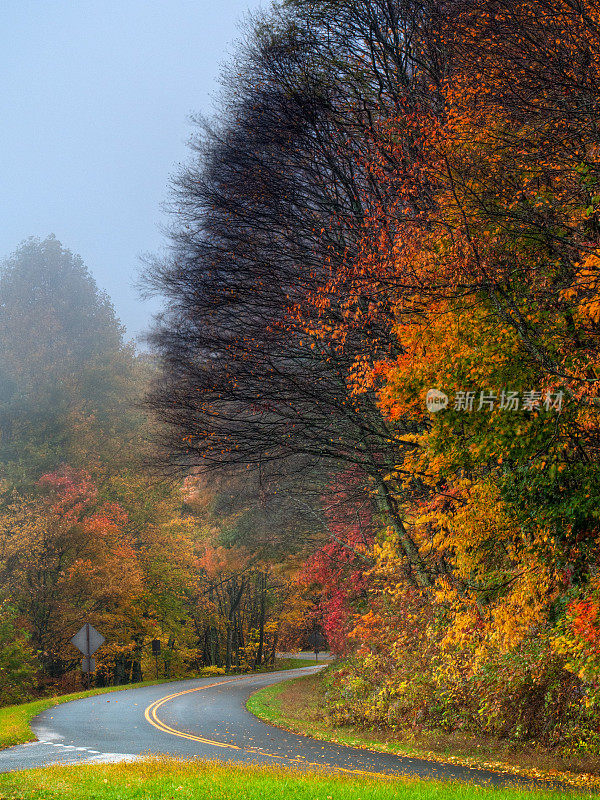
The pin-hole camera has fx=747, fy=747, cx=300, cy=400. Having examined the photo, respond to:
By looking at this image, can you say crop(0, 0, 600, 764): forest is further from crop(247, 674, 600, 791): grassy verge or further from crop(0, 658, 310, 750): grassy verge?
crop(0, 658, 310, 750): grassy verge

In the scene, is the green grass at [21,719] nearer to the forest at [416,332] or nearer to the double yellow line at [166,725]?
the double yellow line at [166,725]

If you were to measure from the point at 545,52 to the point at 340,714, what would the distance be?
14.6 meters

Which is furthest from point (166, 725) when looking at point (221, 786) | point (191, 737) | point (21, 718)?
point (221, 786)

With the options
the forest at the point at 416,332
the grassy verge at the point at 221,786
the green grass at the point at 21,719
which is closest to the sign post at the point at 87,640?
the green grass at the point at 21,719

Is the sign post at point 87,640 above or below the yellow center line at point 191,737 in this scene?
above

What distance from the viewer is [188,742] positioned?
1476cm

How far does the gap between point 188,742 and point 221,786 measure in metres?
6.40

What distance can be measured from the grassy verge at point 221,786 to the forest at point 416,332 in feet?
7.98

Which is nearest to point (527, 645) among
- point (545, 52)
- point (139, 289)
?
point (545, 52)

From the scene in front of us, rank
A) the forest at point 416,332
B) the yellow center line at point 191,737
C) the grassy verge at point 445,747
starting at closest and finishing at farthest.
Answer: the forest at point 416,332
the grassy verge at point 445,747
the yellow center line at point 191,737

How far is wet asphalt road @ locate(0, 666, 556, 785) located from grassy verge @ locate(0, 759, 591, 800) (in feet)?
4.95

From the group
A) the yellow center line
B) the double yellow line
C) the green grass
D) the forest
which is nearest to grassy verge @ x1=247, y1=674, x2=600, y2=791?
the forest

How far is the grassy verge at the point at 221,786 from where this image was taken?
8305mm

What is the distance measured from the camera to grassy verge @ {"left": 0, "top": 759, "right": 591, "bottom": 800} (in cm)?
830
